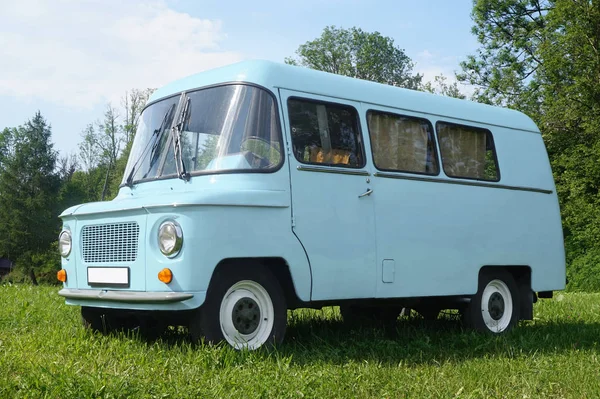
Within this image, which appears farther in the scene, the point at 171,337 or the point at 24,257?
the point at 24,257

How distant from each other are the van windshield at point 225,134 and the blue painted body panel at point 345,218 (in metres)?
0.09

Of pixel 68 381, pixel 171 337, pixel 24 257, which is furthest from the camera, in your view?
pixel 24 257

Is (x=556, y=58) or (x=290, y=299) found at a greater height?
(x=556, y=58)

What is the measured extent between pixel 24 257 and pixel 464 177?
184ft

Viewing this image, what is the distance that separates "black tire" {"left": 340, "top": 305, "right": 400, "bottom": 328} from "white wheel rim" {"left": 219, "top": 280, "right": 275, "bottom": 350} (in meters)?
2.77

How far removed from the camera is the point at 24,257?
60.0 metres

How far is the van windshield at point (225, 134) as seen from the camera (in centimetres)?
692

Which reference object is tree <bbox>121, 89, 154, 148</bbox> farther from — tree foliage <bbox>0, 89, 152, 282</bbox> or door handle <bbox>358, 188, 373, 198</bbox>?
door handle <bbox>358, 188, 373, 198</bbox>

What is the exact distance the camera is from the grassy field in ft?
17.3

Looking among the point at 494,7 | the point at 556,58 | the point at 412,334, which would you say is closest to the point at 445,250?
the point at 412,334

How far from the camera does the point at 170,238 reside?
6.38 metres

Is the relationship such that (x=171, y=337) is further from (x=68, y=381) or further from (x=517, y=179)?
(x=517, y=179)

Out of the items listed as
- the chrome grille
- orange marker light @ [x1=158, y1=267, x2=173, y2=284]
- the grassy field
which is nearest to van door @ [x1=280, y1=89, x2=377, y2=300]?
the grassy field

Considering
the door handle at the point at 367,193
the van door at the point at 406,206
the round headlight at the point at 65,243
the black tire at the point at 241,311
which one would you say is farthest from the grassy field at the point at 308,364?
the door handle at the point at 367,193
